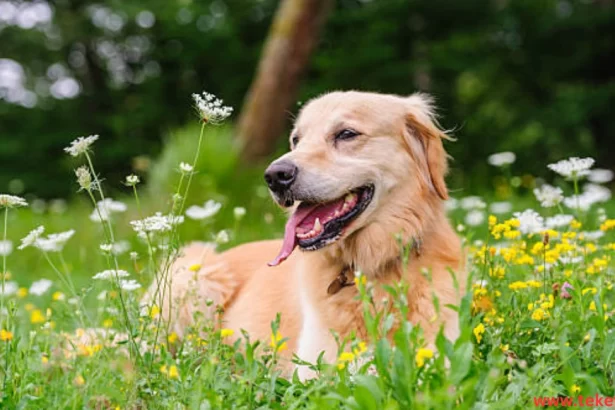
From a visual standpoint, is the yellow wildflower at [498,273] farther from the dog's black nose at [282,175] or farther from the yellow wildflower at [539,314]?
the dog's black nose at [282,175]

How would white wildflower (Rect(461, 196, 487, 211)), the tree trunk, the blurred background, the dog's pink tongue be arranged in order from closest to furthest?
1. the dog's pink tongue
2. white wildflower (Rect(461, 196, 487, 211))
3. the tree trunk
4. the blurred background

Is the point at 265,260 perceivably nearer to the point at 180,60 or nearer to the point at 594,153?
the point at 594,153

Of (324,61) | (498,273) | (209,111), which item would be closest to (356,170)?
(498,273)

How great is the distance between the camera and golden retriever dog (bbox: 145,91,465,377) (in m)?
3.15

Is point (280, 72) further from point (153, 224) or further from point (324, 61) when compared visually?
point (324, 61)

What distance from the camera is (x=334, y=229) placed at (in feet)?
10.6

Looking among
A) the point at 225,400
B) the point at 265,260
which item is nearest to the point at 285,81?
the point at 265,260

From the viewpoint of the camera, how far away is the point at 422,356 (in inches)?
82.3

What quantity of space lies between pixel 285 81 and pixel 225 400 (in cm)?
756

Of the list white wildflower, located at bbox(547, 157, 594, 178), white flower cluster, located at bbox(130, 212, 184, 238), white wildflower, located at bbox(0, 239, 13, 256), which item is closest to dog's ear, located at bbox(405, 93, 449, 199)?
white wildflower, located at bbox(547, 157, 594, 178)

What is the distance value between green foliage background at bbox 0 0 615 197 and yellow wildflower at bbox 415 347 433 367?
15.6 metres

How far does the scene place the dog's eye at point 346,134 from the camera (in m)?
3.38

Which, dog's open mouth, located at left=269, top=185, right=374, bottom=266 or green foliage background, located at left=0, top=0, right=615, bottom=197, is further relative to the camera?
green foliage background, located at left=0, top=0, right=615, bottom=197

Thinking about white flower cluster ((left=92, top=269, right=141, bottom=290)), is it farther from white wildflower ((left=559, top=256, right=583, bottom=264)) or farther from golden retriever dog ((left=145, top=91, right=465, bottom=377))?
white wildflower ((left=559, top=256, right=583, bottom=264))
